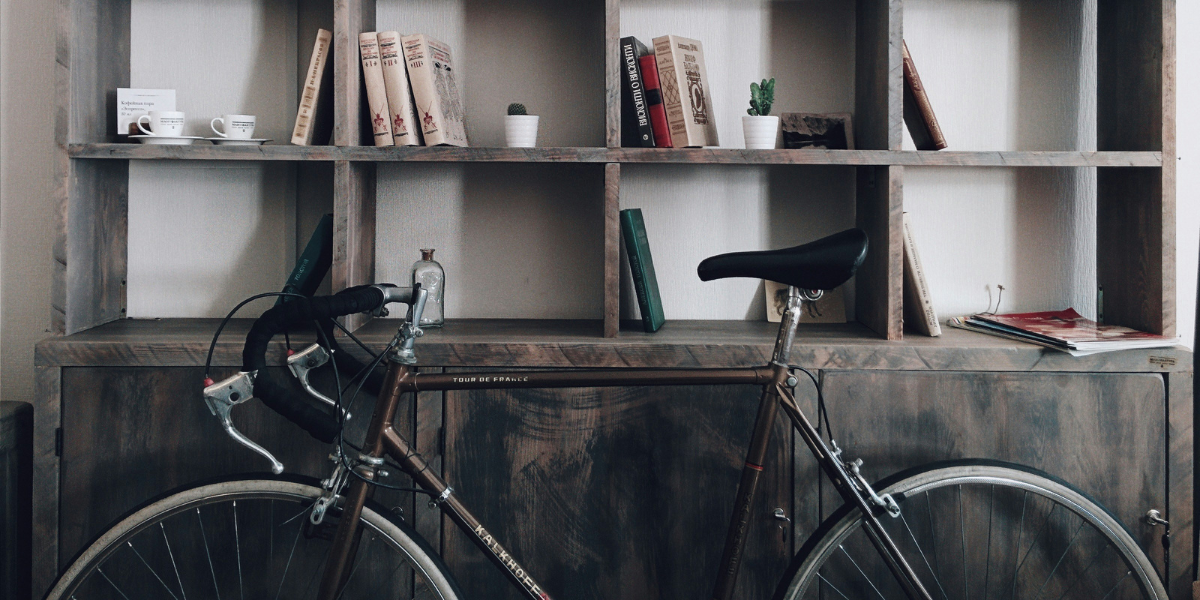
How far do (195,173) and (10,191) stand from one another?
425 millimetres

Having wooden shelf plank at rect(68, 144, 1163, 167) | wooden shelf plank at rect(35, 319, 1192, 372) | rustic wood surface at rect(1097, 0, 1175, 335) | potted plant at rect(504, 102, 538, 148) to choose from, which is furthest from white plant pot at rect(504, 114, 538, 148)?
rustic wood surface at rect(1097, 0, 1175, 335)

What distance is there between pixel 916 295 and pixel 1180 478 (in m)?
0.60

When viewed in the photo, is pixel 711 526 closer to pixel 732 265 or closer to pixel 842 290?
pixel 732 265

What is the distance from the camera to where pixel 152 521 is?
130 cm

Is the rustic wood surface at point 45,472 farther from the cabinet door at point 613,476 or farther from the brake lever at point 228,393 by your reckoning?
the cabinet door at point 613,476

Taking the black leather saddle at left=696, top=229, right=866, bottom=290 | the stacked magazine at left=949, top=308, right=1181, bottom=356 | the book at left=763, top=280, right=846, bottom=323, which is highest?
the black leather saddle at left=696, top=229, right=866, bottom=290

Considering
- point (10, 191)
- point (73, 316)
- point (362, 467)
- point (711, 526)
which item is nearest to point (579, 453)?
point (711, 526)

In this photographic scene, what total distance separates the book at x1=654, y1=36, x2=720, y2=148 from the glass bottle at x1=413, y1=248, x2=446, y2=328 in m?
0.61

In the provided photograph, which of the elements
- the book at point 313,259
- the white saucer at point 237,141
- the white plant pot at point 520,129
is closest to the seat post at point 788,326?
the white plant pot at point 520,129

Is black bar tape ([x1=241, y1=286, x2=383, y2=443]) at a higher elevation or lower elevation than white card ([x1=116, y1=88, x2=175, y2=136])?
lower

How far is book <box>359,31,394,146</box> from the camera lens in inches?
63.8

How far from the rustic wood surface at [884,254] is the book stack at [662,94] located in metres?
0.40

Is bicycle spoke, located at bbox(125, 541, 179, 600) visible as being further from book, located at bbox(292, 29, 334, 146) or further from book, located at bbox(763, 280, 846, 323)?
book, located at bbox(763, 280, 846, 323)

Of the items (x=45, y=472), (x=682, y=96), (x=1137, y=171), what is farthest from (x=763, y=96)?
(x=45, y=472)
